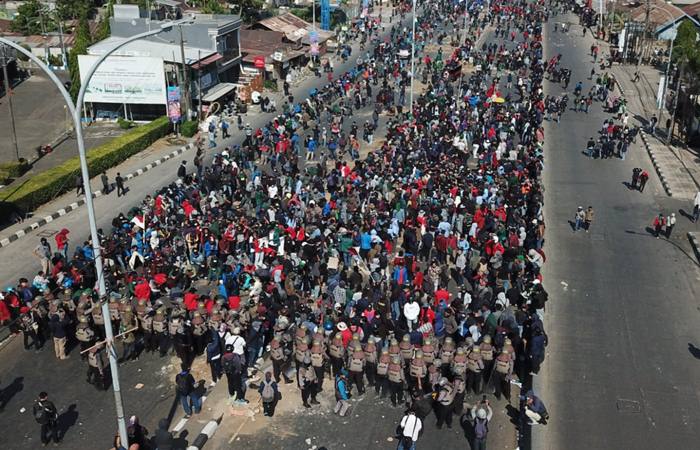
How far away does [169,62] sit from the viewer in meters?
41.4

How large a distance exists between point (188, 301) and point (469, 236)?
30.7 feet

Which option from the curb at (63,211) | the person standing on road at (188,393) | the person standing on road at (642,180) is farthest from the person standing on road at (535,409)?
the curb at (63,211)

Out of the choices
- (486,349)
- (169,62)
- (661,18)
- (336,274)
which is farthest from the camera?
(661,18)

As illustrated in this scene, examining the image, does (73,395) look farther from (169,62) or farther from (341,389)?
(169,62)

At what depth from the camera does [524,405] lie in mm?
14352

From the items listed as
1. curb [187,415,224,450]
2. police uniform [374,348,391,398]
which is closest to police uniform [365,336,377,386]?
police uniform [374,348,391,398]

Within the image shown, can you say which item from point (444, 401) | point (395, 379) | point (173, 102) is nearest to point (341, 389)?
point (395, 379)

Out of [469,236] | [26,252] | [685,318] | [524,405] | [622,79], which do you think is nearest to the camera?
[524,405]

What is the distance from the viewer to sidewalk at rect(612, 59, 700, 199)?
31953 millimetres

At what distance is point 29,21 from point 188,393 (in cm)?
6105

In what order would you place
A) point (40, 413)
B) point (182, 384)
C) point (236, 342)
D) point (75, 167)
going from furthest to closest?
point (75, 167)
point (236, 342)
point (182, 384)
point (40, 413)

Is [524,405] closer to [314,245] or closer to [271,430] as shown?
[271,430]

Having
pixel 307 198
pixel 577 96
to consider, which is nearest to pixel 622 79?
pixel 577 96

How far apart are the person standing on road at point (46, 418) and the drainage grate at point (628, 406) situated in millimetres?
11888
